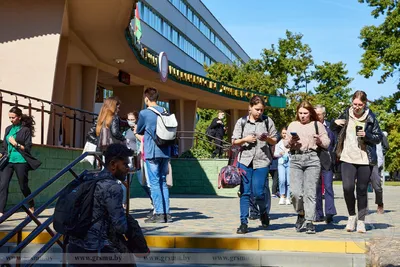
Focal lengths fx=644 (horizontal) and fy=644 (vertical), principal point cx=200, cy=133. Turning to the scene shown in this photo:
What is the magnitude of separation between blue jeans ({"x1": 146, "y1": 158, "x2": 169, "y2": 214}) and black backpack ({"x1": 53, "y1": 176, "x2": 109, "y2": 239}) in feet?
15.9

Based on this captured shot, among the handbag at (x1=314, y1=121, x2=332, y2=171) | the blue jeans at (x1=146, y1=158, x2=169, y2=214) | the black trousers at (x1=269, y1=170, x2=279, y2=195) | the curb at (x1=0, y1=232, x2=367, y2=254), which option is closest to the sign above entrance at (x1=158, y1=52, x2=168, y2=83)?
the black trousers at (x1=269, y1=170, x2=279, y2=195)

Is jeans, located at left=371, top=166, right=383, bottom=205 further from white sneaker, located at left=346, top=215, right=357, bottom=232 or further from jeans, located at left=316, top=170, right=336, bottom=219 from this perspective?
white sneaker, located at left=346, top=215, right=357, bottom=232

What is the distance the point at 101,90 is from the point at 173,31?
72.4 ft

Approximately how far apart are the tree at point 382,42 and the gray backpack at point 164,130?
32.4 metres

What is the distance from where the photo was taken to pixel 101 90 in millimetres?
29156

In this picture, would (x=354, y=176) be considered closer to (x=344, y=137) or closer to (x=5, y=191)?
(x=344, y=137)

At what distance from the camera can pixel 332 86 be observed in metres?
46.9

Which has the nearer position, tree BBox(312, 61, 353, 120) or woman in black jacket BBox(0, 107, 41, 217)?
woman in black jacket BBox(0, 107, 41, 217)

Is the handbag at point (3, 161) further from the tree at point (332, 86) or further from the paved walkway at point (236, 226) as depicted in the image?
the tree at point (332, 86)

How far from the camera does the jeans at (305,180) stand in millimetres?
8344

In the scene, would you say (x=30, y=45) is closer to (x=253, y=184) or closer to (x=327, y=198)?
(x=327, y=198)

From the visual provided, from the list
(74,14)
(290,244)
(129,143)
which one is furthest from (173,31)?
(290,244)

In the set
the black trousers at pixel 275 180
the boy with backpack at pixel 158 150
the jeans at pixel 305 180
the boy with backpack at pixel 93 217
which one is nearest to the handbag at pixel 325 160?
the jeans at pixel 305 180

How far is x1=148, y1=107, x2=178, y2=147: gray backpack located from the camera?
9.37 m
